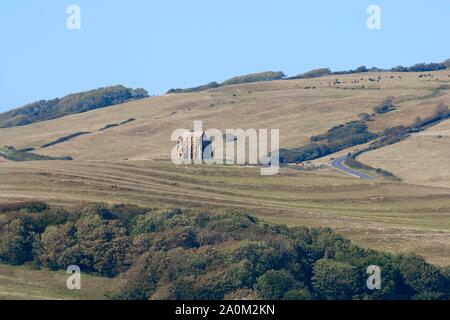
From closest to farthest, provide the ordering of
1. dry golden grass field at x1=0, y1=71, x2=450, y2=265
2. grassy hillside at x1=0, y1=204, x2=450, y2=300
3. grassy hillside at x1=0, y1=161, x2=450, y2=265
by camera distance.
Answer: grassy hillside at x1=0, y1=204, x2=450, y2=300
grassy hillside at x1=0, y1=161, x2=450, y2=265
dry golden grass field at x1=0, y1=71, x2=450, y2=265

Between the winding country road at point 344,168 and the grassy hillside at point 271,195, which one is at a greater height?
the grassy hillside at point 271,195

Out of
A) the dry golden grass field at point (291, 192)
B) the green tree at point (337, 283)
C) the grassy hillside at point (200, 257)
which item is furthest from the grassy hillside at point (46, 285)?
the dry golden grass field at point (291, 192)

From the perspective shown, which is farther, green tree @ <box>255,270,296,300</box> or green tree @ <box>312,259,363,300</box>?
green tree @ <box>312,259,363,300</box>

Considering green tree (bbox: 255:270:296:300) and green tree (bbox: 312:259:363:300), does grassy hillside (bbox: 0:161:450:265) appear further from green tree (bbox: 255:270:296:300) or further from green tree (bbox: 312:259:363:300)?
green tree (bbox: 255:270:296:300)

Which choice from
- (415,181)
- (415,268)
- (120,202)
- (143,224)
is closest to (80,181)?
(120,202)

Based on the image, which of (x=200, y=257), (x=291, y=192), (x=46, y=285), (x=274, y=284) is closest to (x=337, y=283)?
(x=274, y=284)

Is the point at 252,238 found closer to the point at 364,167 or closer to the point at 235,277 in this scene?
the point at 235,277

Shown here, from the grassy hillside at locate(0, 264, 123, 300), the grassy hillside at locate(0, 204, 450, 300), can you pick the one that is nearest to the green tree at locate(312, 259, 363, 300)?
the grassy hillside at locate(0, 204, 450, 300)

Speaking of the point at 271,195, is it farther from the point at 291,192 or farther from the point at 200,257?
the point at 200,257

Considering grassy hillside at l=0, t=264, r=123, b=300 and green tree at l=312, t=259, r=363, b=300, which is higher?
grassy hillside at l=0, t=264, r=123, b=300

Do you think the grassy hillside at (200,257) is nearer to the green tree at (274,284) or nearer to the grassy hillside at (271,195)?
the green tree at (274,284)
